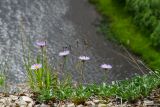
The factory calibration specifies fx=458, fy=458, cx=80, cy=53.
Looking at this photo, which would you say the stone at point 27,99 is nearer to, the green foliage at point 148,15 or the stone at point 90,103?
the stone at point 90,103

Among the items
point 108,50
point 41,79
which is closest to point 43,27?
point 108,50

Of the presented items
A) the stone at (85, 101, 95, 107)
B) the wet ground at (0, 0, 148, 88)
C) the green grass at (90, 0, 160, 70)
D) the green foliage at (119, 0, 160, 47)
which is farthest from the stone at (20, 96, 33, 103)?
the green foliage at (119, 0, 160, 47)

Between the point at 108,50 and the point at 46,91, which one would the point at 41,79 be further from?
the point at 108,50

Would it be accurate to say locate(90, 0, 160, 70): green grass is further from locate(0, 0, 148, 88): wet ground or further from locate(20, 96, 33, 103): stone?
locate(20, 96, 33, 103): stone

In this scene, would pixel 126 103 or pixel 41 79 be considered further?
pixel 41 79

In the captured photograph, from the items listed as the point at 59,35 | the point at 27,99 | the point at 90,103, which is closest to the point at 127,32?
the point at 59,35

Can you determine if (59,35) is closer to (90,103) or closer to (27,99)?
(27,99)

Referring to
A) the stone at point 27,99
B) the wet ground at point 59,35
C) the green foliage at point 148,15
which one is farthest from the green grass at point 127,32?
the stone at point 27,99
